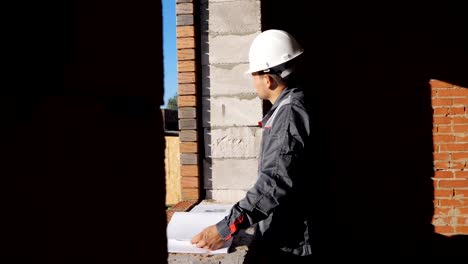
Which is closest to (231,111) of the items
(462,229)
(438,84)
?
(438,84)

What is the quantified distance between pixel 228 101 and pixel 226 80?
0.53 ft

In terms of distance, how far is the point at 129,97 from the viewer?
2.42 feet

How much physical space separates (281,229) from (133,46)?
1.34 meters

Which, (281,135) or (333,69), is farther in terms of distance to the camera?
(333,69)

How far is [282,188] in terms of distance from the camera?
165 centimetres

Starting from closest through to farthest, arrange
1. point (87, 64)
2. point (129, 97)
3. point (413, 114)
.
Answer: point (87, 64) < point (129, 97) < point (413, 114)

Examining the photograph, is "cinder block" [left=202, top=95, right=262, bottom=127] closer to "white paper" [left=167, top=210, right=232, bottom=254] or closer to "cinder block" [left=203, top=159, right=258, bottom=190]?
"cinder block" [left=203, top=159, right=258, bottom=190]

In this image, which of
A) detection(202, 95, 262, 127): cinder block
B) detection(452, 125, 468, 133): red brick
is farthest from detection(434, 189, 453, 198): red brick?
detection(202, 95, 262, 127): cinder block

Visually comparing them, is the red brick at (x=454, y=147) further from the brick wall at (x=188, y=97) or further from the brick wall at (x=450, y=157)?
the brick wall at (x=188, y=97)

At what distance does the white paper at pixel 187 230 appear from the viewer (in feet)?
5.92

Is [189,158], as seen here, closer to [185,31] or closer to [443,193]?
[185,31]

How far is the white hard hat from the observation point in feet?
6.86

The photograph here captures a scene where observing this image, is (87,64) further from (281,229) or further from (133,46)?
(281,229)

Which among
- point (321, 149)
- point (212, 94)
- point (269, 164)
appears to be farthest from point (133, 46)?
point (212, 94)
